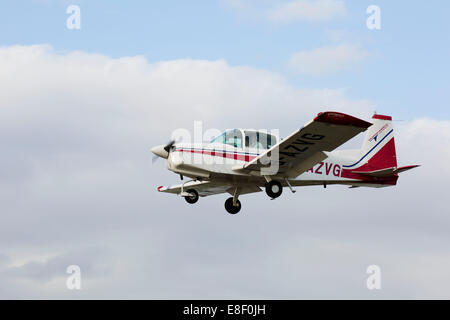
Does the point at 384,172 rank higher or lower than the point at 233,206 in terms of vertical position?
higher

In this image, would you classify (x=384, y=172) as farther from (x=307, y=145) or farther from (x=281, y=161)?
(x=307, y=145)

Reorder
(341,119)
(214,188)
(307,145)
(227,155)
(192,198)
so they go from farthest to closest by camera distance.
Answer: (214,188) → (192,198) → (227,155) → (307,145) → (341,119)

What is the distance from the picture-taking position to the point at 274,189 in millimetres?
24516

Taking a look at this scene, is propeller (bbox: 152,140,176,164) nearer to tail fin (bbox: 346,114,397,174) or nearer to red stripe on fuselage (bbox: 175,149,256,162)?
red stripe on fuselage (bbox: 175,149,256,162)

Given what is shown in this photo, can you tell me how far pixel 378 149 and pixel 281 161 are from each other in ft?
17.1

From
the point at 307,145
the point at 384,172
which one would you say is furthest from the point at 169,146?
the point at 384,172

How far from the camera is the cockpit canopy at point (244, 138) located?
80.3 feet

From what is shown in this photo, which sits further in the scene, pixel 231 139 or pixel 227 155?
pixel 231 139

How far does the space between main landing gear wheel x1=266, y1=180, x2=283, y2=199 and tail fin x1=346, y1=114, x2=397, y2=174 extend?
357cm

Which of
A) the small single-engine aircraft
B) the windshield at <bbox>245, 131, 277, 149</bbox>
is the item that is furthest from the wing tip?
the windshield at <bbox>245, 131, 277, 149</bbox>

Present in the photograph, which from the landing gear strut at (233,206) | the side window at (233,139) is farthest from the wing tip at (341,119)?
the landing gear strut at (233,206)
